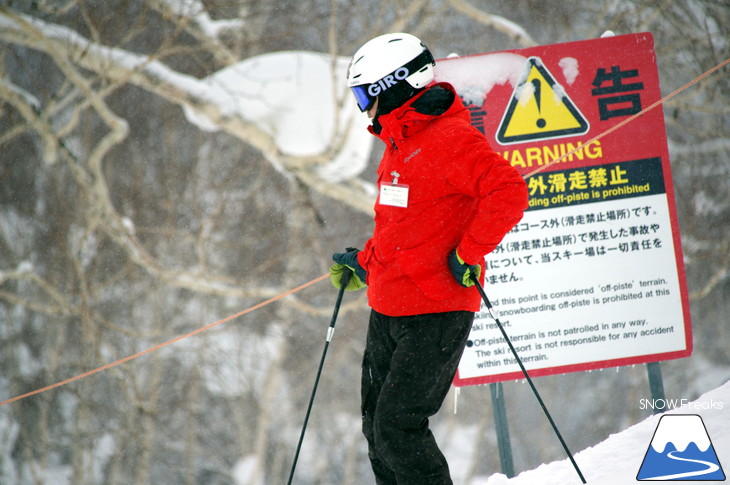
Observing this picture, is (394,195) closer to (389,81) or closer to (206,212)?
(389,81)

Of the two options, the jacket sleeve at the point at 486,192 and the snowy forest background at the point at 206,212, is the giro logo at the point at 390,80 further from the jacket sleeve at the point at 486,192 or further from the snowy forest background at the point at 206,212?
the snowy forest background at the point at 206,212

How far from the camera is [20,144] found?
6816mm

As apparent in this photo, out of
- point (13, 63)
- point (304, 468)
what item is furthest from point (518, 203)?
point (304, 468)

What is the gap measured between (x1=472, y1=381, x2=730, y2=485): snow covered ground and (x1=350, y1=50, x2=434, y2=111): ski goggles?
1550 millimetres


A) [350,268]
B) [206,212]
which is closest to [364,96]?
[350,268]

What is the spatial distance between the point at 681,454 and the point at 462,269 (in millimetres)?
1117

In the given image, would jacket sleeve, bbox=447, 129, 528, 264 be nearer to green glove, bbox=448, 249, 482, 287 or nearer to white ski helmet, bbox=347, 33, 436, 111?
green glove, bbox=448, 249, 482, 287

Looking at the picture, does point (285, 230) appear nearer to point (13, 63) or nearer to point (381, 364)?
point (13, 63)

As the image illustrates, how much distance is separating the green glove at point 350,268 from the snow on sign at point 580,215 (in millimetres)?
715

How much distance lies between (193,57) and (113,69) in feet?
2.83

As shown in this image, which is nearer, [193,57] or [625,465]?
[625,465]

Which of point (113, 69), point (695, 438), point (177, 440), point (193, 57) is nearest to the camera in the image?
point (695, 438)

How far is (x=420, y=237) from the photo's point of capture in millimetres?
1671

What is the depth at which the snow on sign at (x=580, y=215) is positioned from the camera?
2486 millimetres
